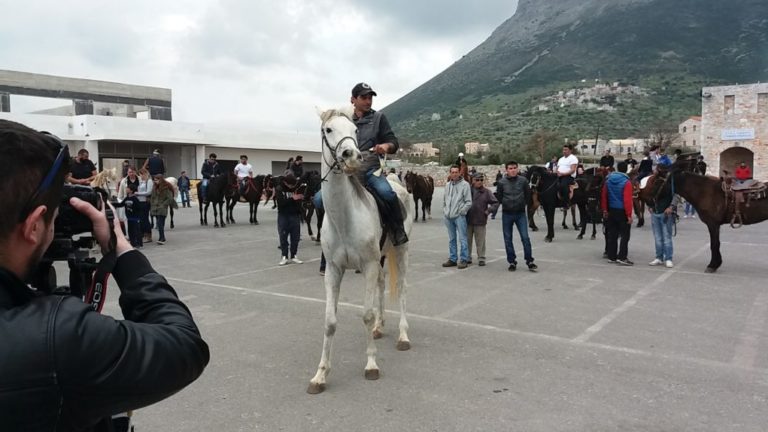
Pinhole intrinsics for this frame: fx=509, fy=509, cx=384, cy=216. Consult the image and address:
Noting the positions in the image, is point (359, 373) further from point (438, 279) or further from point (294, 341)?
point (438, 279)

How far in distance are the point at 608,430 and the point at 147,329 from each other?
3435mm

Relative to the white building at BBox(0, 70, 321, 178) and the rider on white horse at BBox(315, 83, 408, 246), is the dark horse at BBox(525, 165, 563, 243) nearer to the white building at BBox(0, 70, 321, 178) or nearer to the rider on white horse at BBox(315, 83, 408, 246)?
the rider on white horse at BBox(315, 83, 408, 246)

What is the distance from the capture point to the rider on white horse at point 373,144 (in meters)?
5.46

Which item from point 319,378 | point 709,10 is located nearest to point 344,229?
point 319,378

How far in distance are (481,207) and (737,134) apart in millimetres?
31598

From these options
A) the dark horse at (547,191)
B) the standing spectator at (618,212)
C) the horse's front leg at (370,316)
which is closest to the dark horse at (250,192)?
the dark horse at (547,191)

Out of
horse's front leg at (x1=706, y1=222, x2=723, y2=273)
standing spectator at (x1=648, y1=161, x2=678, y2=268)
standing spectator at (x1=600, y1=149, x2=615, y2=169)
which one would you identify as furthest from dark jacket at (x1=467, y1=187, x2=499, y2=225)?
standing spectator at (x1=600, y1=149, x2=615, y2=169)

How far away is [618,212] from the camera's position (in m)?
10.5

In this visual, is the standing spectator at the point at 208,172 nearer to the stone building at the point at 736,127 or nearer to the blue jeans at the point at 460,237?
the blue jeans at the point at 460,237

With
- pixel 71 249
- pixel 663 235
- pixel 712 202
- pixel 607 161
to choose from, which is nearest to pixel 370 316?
pixel 71 249

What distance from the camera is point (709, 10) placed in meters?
139

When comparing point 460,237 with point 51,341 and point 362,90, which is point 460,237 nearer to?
point 362,90

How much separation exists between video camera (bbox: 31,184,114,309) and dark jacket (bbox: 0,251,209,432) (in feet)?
0.82

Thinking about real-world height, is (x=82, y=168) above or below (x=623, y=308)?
above
